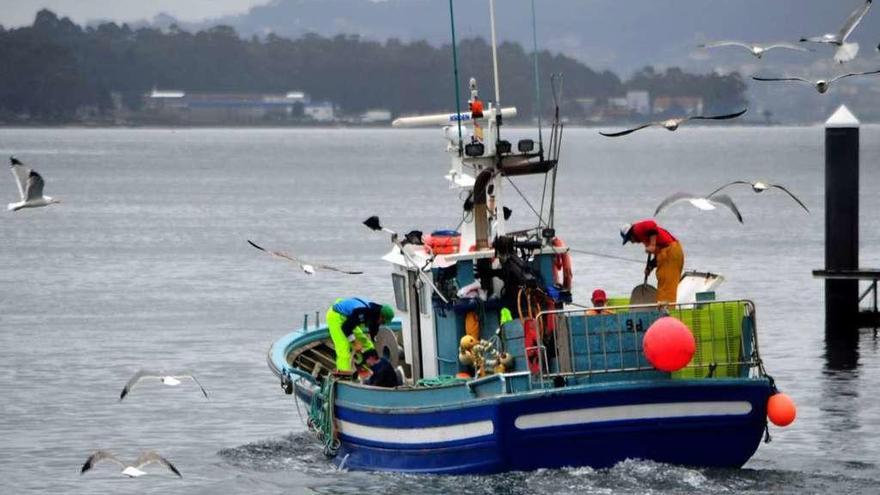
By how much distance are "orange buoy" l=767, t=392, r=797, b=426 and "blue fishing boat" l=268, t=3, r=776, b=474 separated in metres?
0.13

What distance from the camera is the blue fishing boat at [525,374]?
24.2 metres

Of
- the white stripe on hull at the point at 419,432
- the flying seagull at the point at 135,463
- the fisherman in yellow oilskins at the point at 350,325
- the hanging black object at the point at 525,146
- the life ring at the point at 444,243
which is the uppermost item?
the hanging black object at the point at 525,146

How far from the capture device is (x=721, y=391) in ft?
79.8

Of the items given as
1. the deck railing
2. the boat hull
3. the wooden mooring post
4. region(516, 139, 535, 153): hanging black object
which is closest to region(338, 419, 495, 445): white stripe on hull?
the boat hull

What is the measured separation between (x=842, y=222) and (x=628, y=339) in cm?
1838

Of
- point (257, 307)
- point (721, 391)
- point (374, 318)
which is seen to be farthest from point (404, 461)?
point (257, 307)

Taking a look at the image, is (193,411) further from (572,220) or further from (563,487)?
(572,220)

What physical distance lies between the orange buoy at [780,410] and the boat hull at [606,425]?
13cm

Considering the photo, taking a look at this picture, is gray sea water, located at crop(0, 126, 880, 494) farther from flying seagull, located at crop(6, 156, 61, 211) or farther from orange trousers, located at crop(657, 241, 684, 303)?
flying seagull, located at crop(6, 156, 61, 211)

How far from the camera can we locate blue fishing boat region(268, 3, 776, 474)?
79.6 feet

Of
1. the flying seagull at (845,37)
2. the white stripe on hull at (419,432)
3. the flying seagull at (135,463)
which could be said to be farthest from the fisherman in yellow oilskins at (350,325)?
the flying seagull at (845,37)

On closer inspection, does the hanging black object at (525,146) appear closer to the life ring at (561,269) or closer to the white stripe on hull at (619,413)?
the life ring at (561,269)

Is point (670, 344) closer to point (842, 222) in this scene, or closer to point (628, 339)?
point (628, 339)

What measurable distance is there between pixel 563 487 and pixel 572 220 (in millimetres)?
73811
